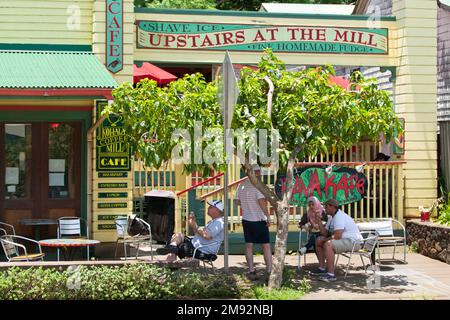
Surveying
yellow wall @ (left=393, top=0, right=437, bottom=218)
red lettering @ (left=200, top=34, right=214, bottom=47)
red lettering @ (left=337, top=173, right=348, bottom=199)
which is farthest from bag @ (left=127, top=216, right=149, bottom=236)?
yellow wall @ (left=393, top=0, right=437, bottom=218)

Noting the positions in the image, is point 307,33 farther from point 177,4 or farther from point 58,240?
point 177,4

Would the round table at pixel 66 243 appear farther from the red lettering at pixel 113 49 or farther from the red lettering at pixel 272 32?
the red lettering at pixel 272 32

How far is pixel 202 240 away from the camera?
11227mm

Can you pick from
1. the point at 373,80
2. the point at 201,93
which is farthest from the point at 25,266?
the point at 373,80

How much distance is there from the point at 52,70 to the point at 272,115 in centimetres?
386

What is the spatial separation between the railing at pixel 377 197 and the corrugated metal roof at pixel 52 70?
318cm

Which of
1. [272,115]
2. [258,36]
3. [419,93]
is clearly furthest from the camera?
[419,93]

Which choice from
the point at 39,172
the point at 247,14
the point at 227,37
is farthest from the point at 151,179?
the point at 247,14

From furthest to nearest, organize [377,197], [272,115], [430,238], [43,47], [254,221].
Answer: [377,197], [430,238], [43,47], [254,221], [272,115]

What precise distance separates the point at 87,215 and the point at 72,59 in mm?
2713

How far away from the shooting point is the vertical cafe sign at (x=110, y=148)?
1339 centimetres

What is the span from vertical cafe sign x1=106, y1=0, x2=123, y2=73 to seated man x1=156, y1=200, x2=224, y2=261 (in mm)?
3474

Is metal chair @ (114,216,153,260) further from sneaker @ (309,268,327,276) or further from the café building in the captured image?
sneaker @ (309,268,327,276)

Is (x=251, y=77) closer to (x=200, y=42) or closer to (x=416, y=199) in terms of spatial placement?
(x=200, y=42)
